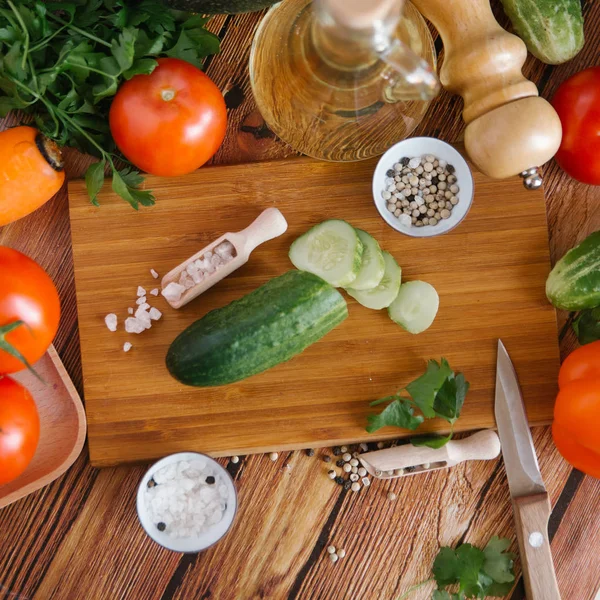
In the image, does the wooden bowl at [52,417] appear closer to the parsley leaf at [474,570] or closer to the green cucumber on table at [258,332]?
the green cucumber on table at [258,332]

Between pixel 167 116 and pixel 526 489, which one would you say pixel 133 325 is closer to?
pixel 167 116

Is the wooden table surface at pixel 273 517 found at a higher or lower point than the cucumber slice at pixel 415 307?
lower

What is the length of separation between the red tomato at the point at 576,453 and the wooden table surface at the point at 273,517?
7 cm

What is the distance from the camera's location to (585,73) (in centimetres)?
114

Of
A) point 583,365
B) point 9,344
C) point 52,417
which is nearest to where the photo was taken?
point 9,344

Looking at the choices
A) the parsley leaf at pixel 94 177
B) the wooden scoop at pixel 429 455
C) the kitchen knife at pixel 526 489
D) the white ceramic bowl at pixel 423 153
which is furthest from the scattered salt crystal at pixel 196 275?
the kitchen knife at pixel 526 489

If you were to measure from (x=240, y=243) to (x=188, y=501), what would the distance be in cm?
46

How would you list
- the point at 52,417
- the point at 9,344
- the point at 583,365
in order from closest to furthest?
the point at 9,344 → the point at 583,365 → the point at 52,417

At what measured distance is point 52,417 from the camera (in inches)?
47.5

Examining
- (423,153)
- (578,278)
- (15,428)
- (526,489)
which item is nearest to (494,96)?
(423,153)

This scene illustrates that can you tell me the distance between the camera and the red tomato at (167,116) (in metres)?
1.05

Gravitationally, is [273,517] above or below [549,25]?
below

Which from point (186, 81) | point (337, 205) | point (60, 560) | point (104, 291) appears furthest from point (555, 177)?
point (60, 560)

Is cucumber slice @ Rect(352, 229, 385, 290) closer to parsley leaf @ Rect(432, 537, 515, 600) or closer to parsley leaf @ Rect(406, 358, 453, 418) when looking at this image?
parsley leaf @ Rect(406, 358, 453, 418)
